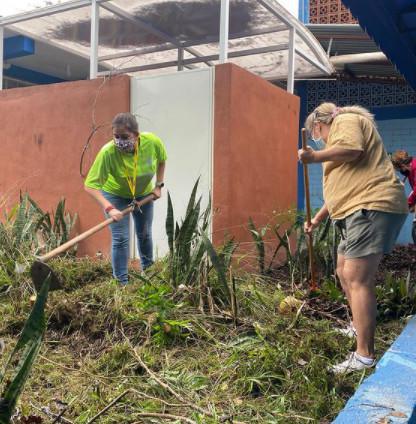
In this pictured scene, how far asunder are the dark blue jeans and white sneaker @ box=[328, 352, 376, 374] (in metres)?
2.01

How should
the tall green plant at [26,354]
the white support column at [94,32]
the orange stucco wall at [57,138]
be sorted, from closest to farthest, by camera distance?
1. the tall green plant at [26,354]
2. the orange stucco wall at [57,138]
3. the white support column at [94,32]

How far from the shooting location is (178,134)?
5227 mm

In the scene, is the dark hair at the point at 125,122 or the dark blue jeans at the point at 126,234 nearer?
the dark hair at the point at 125,122

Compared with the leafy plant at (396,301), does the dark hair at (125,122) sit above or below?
above

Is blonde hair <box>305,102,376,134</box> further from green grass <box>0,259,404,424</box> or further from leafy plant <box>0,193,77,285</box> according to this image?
leafy plant <box>0,193,77,285</box>

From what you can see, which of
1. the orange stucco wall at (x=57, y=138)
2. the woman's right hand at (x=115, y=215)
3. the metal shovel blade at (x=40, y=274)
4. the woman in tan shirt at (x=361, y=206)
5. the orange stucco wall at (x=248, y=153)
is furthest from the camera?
the orange stucco wall at (x=57, y=138)

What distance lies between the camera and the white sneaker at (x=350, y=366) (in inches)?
103

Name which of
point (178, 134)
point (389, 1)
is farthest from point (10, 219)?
point (389, 1)


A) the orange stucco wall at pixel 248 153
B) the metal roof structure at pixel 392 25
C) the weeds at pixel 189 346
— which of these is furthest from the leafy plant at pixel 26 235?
the metal roof structure at pixel 392 25

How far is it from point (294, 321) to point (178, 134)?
8.81 feet

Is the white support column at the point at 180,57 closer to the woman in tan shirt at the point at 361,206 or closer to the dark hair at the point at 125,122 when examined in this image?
the dark hair at the point at 125,122

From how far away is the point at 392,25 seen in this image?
4719 millimetres

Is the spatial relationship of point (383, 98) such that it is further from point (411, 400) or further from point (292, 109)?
point (411, 400)

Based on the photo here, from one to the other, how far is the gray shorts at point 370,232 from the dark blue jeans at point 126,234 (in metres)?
1.90
